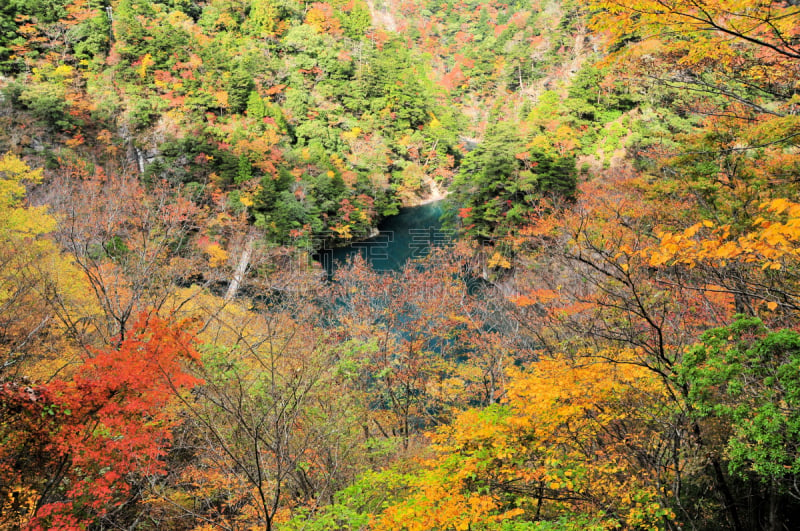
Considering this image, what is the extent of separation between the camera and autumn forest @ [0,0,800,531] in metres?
4.24

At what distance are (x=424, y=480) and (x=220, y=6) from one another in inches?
Result: 1613

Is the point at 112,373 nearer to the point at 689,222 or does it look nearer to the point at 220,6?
the point at 689,222

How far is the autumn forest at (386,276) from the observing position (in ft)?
13.9

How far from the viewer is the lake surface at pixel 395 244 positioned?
24.9m

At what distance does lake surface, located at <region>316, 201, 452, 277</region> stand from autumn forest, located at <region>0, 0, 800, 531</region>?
915mm

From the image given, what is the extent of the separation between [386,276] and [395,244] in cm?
981

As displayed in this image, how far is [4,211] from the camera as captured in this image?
12266 millimetres

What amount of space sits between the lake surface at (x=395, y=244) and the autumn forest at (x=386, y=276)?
3.00 feet

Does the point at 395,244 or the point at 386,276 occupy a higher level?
the point at 395,244

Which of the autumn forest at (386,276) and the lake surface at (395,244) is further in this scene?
the lake surface at (395,244)

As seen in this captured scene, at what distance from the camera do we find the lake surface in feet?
81.7

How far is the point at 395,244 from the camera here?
27750 millimetres

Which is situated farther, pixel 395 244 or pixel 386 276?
pixel 395 244

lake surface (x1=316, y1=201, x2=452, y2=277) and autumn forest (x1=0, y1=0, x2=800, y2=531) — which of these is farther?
lake surface (x1=316, y1=201, x2=452, y2=277)
